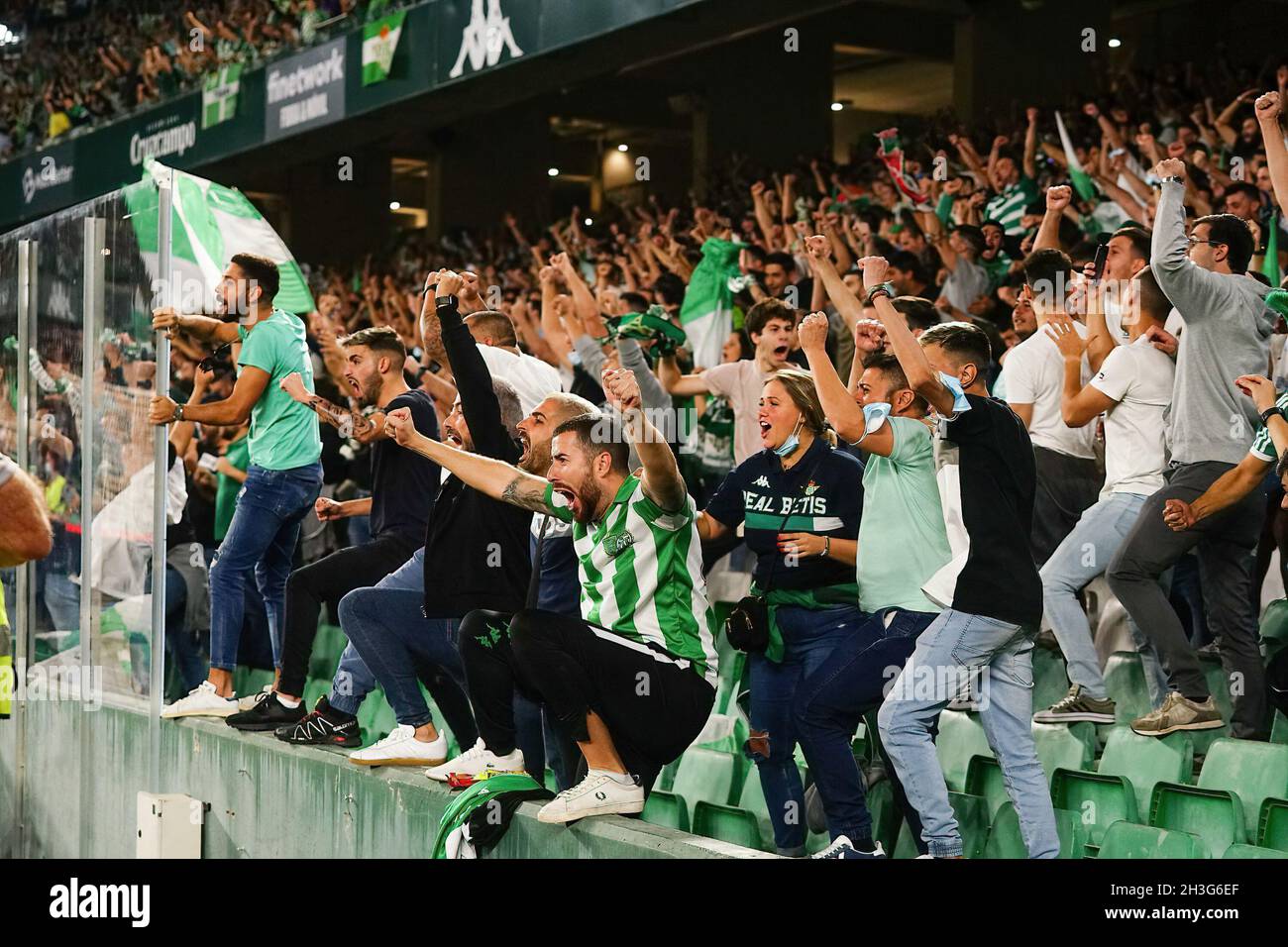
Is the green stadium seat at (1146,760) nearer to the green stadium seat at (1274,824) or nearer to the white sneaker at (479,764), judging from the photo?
the green stadium seat at (1274,824)

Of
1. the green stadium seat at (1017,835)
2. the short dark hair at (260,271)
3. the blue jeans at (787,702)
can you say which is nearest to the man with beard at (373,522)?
the short dark hair at (260,271)

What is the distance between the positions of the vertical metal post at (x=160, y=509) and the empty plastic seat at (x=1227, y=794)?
3.81 meters

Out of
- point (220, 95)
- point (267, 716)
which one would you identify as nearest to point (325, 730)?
point (267, 716)

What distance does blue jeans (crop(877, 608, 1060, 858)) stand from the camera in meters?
4.42

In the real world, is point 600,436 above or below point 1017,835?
above

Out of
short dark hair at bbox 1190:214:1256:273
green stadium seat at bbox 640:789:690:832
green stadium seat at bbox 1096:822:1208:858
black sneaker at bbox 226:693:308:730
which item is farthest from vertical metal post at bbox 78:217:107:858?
short dark hair at bbox 1190:214:1256:273

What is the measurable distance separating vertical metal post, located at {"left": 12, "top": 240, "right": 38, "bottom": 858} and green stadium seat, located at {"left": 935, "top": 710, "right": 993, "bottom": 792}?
3.91 m

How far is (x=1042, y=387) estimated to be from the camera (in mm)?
6207

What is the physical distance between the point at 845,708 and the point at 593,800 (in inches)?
29.8

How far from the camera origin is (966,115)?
15.7 m

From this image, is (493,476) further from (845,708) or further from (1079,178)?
(1079,178)

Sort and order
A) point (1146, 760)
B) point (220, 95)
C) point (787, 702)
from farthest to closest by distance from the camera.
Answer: point (220, 95), point (1146, 760), point (787, 702)

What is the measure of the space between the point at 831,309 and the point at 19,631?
4172 mm
